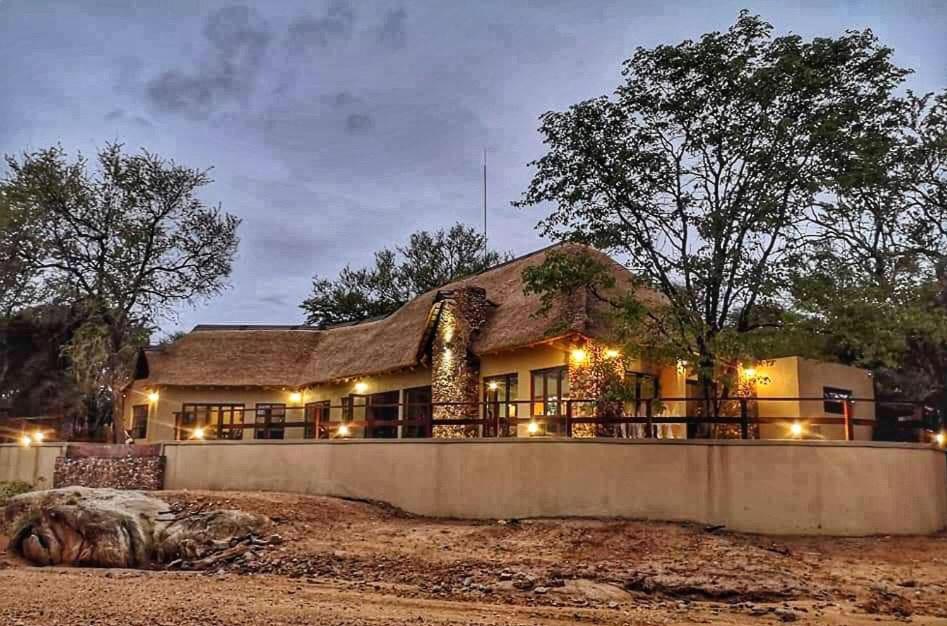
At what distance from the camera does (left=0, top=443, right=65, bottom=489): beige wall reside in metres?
21.1

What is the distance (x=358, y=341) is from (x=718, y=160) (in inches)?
561

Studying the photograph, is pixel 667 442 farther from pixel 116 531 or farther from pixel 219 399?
pixel 219 399

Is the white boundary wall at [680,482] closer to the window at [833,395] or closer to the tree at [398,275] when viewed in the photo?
the window at [833,395]

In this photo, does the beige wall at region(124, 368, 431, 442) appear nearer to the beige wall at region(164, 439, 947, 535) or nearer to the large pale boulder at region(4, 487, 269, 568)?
the beige wall at region(164, 439, 947, 535)

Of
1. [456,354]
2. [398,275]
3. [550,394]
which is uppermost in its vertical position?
[398,275]

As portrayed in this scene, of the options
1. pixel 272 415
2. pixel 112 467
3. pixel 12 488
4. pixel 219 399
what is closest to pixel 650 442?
pixel 112 467

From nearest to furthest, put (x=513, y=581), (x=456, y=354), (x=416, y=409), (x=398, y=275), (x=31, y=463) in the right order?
(x=513, y=581)
(x=456, y=354)
(x=416, y=409)
(x=31, y=463)
(x=398, y=275)

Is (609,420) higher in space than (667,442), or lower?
higher

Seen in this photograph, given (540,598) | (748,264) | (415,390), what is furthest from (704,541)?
(415,390)

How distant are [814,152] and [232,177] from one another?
20443mm

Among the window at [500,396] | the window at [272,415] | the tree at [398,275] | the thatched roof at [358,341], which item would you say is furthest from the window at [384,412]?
the tree at [398,275]

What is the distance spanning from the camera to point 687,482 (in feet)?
44.3

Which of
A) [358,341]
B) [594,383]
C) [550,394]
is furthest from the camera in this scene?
[358,341]

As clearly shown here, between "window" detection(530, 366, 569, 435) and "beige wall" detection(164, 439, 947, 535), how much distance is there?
289cm
